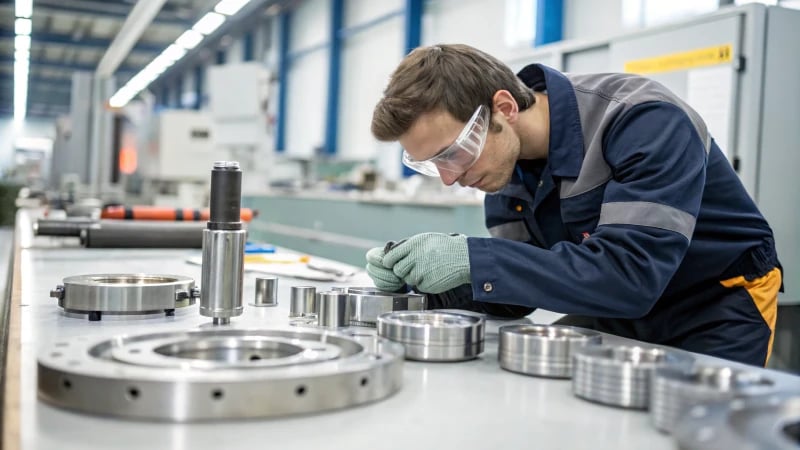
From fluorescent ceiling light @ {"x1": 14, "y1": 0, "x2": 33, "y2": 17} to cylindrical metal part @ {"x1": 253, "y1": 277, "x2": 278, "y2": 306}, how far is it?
4.17m

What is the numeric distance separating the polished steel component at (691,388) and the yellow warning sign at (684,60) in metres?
2.99

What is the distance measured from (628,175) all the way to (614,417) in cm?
57

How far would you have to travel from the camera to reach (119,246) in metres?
2.38

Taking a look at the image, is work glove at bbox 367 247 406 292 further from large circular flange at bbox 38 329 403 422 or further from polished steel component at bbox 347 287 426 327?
large circular flange at bbox 38 329 403 422

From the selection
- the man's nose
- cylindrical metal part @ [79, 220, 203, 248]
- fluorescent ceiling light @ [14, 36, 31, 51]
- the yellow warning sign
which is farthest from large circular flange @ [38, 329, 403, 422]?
fluorescent ceiling light @ [14, 36, 31, 51]

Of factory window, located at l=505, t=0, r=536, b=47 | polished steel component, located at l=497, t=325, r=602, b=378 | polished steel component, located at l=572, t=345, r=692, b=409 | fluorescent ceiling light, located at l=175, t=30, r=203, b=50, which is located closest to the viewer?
polished steel component, located at l=572, t=345, r=692, b=409

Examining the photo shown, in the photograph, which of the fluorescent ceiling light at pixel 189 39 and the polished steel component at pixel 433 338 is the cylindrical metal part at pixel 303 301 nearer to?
the polished steel component at pixel 433 338

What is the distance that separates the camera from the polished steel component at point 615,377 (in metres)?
0.71

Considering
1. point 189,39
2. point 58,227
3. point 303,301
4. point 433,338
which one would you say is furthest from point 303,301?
point 189,39

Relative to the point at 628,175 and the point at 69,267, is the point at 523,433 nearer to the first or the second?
the point at 628,175

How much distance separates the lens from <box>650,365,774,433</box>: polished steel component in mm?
612

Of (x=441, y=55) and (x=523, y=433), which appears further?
(x=441, y=55)

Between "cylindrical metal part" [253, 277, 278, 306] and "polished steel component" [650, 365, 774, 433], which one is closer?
"polished steel component" [650, 365, 774, 433]

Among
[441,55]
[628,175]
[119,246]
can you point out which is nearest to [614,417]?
[628,175]
